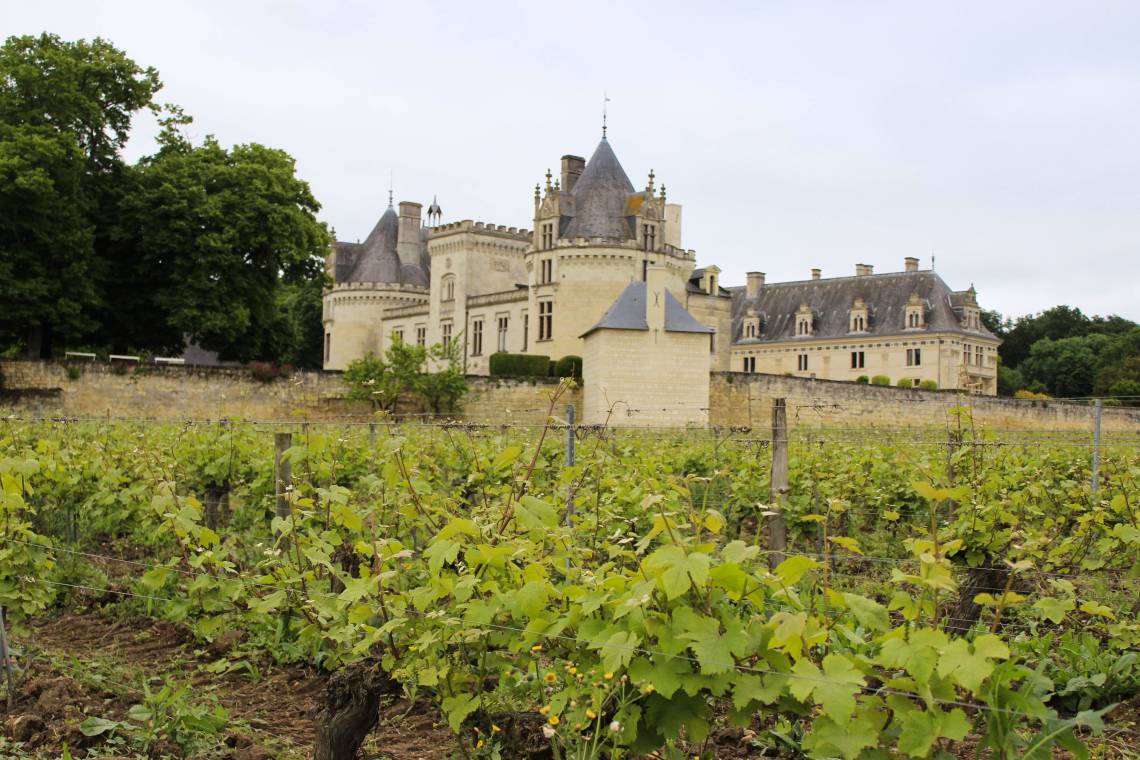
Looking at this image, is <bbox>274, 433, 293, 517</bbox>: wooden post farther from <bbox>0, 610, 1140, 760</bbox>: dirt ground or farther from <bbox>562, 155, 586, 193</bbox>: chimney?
<bbox>562, 155, 586, 193</bbox>: chimney

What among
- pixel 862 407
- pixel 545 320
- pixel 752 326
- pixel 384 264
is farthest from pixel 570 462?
pixel 752 326

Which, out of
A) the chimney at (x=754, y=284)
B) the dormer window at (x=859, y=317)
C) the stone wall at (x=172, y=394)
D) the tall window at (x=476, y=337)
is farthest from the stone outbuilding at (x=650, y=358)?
the chimney at (x=754, y=284)

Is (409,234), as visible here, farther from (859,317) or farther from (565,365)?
(859,317)

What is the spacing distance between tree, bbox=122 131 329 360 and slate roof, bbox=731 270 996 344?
29.6 meters

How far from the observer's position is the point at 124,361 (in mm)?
26938

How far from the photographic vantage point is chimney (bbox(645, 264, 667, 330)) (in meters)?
28.5

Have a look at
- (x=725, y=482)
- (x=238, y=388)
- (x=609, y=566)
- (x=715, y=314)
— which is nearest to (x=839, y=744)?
(x=609, y=566)

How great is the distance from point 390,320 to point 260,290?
19268 mm

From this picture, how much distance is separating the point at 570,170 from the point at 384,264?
36.6 feet

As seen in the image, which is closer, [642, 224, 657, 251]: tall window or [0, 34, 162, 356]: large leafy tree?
[0, 34, 162, 356]: large leafy tree

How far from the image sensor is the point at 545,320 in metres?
37.5

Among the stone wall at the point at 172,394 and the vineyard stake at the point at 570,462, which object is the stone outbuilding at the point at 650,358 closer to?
the stone wall at the point at 172,394

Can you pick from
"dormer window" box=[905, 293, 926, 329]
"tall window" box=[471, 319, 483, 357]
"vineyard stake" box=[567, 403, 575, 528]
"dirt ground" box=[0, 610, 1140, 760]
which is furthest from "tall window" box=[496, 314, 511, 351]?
"dirt ground" box=[0, 610, 1140, 760]

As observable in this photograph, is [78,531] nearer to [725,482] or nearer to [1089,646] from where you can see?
[725,482]
